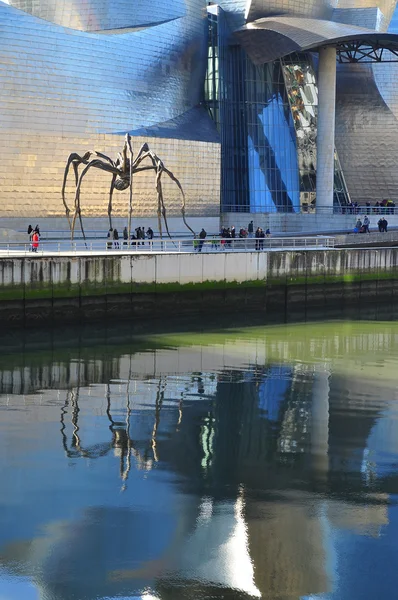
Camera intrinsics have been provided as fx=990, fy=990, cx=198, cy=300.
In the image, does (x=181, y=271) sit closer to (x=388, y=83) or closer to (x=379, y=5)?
(x=388, y=83)

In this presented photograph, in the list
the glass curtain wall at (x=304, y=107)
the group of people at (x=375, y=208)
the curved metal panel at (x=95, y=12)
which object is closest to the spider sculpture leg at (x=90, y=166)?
the curved metal panel at (x=95, y=12)

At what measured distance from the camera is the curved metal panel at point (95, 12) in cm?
3750

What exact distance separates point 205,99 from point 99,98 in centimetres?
695

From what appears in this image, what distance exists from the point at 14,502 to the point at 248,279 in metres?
16.3

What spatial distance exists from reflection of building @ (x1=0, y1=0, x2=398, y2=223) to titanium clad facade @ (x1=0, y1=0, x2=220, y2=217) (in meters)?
0.05

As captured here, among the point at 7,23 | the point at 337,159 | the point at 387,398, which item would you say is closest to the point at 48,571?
the point at 387,398

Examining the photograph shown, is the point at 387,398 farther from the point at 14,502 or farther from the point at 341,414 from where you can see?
the point at 14,502

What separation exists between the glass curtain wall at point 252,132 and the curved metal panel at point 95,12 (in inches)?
166

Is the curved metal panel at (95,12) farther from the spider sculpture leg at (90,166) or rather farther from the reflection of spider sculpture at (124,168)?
the spider sculpture leg at (90,166)

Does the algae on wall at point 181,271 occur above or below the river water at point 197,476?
above

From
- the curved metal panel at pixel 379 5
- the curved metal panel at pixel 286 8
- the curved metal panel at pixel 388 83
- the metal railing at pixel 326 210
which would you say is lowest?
the metal railing at pixel 326 210

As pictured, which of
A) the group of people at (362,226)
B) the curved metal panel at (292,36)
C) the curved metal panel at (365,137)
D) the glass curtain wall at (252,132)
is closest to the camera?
the group of people at (362,226)

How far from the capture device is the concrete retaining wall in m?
23.2

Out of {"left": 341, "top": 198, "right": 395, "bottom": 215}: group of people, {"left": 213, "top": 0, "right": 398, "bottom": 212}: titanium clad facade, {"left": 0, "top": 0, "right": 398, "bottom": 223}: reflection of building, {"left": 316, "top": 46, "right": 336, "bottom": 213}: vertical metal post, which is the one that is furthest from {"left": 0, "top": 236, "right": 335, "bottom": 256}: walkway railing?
{"left": 213, "top": 0, "right": 398, "bottom": 212}: titanium clad facade
